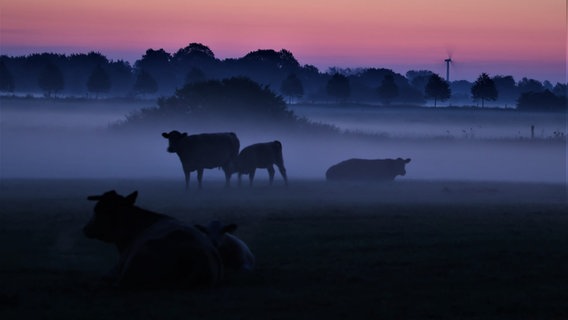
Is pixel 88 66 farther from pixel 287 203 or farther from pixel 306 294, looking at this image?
pixel 306 294

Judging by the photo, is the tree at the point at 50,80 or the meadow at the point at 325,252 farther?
the tree at the point at 50,80

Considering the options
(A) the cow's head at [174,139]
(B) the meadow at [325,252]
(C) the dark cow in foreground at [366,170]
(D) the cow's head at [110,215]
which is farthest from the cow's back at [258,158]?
(D) the cow's head at [110,215]

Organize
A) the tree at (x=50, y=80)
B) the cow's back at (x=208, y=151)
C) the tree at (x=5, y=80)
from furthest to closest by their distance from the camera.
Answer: the tree at (x=50, y=80)
the tree at (x=5, y=80)
the cow's back at (x=208, y=151)

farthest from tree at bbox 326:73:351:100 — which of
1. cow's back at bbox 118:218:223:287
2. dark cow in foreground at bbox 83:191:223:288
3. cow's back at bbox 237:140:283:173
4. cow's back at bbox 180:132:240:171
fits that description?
cow's back at bbox 118:218:223:287

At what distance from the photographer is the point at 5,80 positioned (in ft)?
381

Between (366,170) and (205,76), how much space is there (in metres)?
78.5

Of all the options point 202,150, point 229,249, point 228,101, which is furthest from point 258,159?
point 228,101

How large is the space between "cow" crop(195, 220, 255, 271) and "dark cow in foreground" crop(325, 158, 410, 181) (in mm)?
27425

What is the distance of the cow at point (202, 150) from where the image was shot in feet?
112

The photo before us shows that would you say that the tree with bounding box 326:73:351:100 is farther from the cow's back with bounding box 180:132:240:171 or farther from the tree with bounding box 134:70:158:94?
the cow's back with bounding box 180:132:240:171

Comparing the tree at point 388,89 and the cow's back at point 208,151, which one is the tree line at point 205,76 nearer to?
the tree at point 388,89

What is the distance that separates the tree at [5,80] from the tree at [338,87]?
35.8m

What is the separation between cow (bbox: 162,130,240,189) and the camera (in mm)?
34031

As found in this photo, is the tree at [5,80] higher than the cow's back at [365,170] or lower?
higher
